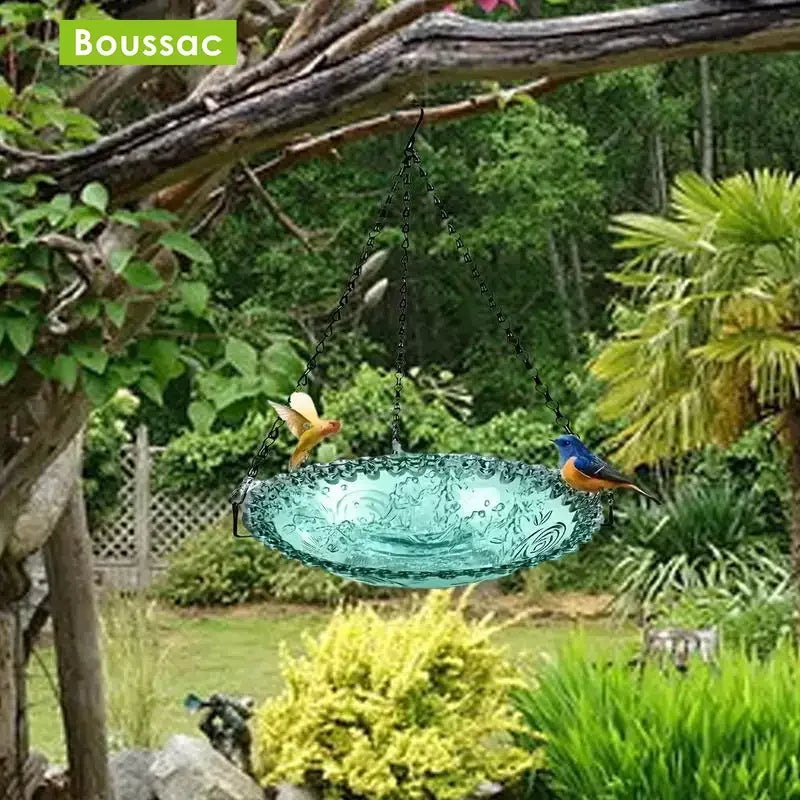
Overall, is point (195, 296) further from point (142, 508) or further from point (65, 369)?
point (142, 508)

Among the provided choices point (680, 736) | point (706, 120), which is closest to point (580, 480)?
point (680, 736)

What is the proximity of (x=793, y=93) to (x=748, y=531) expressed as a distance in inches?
204

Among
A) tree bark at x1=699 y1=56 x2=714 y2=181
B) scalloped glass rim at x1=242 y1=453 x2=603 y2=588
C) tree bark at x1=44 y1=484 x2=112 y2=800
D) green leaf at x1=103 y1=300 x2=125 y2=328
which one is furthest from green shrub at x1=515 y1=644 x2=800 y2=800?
tree bark at x1=699 y1=56 x2=714 y2=181

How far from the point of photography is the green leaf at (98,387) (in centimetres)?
167

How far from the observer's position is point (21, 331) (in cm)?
163

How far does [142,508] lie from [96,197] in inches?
308

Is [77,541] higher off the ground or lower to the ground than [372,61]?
lower

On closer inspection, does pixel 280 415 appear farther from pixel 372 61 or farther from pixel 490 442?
pixel 490 442

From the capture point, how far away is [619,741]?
3277 mm

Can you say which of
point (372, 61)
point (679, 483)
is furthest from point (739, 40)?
point (679, 483)

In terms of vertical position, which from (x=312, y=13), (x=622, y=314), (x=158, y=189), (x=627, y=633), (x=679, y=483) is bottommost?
(x=627, y=633)

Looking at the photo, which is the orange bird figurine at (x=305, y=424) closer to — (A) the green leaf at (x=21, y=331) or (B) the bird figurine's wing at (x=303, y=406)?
(B) the bird figurine's wing at (x=303, y=406)

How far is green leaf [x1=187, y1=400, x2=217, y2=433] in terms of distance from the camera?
167 centimetres

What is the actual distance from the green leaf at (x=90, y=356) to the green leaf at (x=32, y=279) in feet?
0.27
